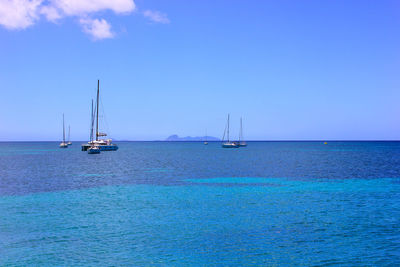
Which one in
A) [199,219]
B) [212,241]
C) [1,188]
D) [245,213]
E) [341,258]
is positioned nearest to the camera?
[341,258]

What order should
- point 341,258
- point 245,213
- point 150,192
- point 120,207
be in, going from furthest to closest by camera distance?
point 150,192 < point 120,207 < point 245,213 < point 341,258

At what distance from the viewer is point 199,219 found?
82.3ft

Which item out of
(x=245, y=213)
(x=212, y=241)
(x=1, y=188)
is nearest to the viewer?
(x=212, y=241)

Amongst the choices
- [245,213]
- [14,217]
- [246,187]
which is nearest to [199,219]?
[245,213]

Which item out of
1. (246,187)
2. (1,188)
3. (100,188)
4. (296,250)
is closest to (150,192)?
(100,188)

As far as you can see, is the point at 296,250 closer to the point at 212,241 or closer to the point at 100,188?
the point at 212,241

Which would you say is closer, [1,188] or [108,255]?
[108,255]

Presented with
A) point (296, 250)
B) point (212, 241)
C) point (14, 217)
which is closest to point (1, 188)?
point (14, 217)

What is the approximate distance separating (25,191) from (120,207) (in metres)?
15.5

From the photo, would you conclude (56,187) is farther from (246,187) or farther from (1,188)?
(246,187)

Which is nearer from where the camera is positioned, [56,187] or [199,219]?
[199,219]

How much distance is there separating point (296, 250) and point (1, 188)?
120 feet

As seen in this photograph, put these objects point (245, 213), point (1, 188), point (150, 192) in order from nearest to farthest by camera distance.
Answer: point (245, 213) → point (150, 192) → point (1, 188)

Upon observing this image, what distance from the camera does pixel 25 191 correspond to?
126 ft
